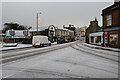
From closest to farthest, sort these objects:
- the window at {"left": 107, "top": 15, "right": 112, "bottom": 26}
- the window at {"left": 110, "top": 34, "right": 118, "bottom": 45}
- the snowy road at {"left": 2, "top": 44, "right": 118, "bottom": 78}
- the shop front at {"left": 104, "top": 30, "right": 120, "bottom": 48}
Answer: the snowy road at {"left": 2, "top": 44, "right": 118, "bottom": 78}
the shop front at {"left": 104, "top": 30, "right": 120, "bottom": 48}
the window at {"left": 110, "top": 34, "right": 118, "bottom": 45}
the window at {"left": 107, "top": 15, "right": 112, "bottom": 26}

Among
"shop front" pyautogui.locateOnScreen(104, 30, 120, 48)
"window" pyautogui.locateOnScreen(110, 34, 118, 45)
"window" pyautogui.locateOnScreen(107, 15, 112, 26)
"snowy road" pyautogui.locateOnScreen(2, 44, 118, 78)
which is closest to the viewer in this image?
"snowy road" pyautogui.locateOnScreen(2, 44, 118, 78)

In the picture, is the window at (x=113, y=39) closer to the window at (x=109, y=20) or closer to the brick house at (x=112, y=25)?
the brick house at (x=112, y=25)

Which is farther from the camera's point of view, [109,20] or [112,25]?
[109,20]

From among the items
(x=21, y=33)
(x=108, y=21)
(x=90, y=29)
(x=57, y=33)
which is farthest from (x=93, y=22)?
(x=108, y=21)

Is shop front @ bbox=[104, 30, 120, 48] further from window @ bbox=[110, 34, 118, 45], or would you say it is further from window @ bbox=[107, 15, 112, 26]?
window @ bbox=[107, 15, 112, 26]

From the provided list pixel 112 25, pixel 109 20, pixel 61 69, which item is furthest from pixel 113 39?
pixel 61 69

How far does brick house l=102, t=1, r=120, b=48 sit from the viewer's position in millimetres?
21453

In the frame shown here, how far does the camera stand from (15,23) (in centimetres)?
9825

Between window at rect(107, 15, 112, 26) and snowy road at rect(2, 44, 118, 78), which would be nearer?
snowy road at rect(2, 44, 118, 78)

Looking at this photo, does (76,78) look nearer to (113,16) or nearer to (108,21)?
(113,16)

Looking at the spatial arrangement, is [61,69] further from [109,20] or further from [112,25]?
[109,20]

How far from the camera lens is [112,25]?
23.0 metres

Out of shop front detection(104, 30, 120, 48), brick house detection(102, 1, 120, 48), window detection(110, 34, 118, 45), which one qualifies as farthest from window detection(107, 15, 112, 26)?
window detection(110, 34, 118, 45)

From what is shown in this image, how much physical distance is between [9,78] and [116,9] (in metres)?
20.9
